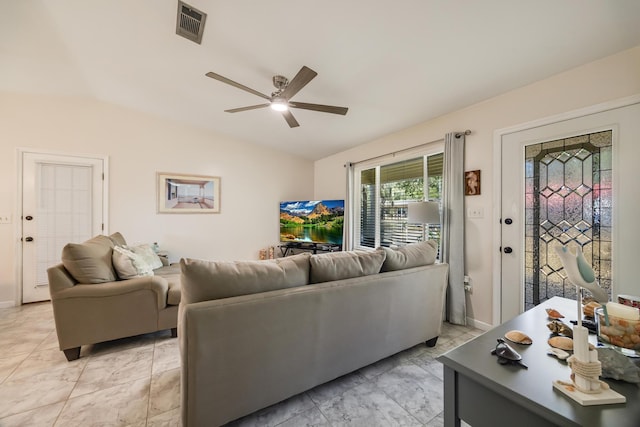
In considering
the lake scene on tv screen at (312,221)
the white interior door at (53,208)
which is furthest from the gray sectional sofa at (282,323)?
the white interior door at (53,208)

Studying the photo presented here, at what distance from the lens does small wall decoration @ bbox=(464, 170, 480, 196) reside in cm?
264

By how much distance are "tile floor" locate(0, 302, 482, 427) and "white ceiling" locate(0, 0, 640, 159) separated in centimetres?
244

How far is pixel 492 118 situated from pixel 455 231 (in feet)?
3.90

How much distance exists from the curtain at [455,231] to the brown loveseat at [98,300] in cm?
280

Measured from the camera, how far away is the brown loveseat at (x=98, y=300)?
6.56 ft

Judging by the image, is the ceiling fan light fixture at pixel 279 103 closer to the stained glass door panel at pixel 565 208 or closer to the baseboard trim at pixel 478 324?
the stained glass door panel at pixel 565 208

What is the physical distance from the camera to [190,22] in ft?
6.65

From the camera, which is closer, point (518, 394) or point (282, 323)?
point (518, 394)

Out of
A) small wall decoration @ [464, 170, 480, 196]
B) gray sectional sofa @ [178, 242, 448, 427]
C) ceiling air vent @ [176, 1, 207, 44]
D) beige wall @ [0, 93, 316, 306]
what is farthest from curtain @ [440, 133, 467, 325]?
beige wall @ [0, 93, 316, 306]

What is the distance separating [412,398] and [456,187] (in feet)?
6.75

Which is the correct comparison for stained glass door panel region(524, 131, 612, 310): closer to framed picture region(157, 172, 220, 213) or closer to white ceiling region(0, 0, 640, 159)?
white ceiling region(0, 0, 640, 159)

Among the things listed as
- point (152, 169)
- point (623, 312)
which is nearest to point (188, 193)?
point (152, 169)

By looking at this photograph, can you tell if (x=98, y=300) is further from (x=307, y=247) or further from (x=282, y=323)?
(x=307, y=247)

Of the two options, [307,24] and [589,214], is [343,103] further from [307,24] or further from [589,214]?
[589,214]
